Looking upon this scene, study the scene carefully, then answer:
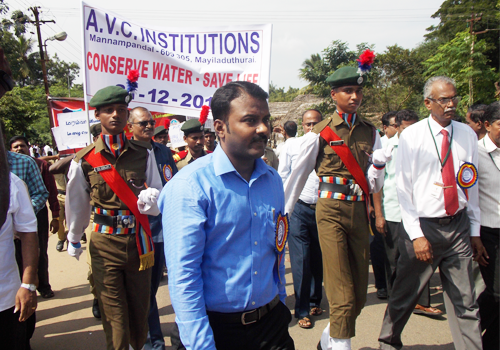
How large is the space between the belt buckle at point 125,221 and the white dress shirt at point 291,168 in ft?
6.62

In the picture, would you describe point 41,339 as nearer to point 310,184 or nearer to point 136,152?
point 136,152

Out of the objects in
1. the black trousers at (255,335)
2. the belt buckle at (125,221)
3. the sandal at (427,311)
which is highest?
the belt buckle at (125,221)

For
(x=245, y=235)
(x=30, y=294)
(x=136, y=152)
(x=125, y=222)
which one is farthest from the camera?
(x=136, y=152)

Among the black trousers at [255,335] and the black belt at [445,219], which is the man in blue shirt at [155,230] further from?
the black belt at [445,219]

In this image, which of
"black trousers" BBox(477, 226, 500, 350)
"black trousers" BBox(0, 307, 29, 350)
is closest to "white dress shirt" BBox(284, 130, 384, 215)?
"black trousers" BBox(477, 226, 500, 350)

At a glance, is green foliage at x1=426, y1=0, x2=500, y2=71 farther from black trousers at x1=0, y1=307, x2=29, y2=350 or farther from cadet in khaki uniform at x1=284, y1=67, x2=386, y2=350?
black trousers at x1=0, y1=307, x2=29, y2=350

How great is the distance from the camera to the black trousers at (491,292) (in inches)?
134

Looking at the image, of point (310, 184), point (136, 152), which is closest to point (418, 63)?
point (310, 184)

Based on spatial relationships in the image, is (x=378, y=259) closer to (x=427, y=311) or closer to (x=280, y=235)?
(x=427, y=311)

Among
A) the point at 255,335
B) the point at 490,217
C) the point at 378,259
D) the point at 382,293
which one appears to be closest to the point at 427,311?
the point at 382,293

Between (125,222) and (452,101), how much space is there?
9.50ft

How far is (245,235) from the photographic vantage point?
1964 mm

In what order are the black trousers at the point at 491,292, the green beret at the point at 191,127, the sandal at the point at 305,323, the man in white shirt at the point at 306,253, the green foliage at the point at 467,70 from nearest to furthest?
the black trousers at the point at 491,292
the sandal at the point at 305,323
the man in white shirt at the point at 306,253
the green beret at the point at 191,127
the green foliage at the point at 467,70

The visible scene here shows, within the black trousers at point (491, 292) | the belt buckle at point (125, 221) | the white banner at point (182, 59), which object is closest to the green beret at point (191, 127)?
the white banner at point (182, 59)
